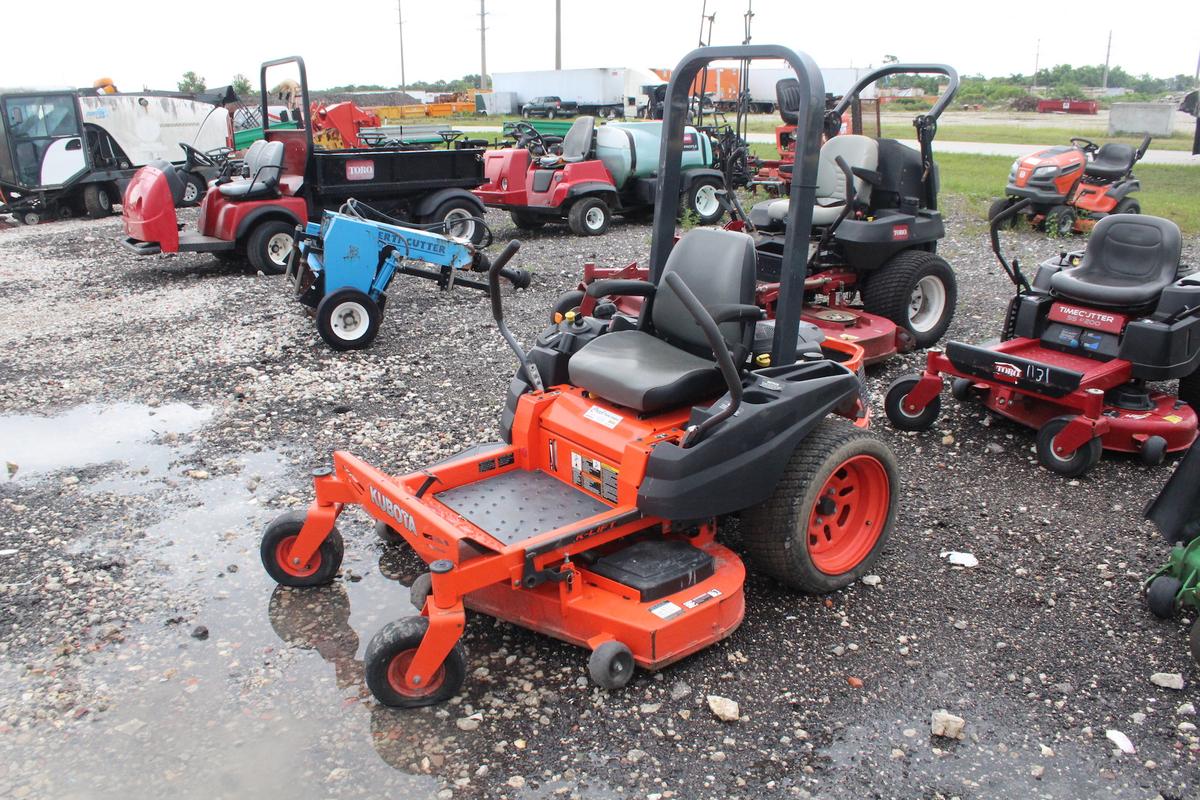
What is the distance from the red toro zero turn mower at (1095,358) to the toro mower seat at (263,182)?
718 centimetres

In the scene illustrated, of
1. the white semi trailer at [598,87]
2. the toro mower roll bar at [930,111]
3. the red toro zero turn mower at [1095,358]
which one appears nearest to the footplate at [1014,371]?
the red toro zero turn mower at [1095,358]

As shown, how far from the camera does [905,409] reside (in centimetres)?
543

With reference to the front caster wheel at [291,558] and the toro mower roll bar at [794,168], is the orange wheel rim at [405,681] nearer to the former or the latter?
the front caster wheel at [291,558]

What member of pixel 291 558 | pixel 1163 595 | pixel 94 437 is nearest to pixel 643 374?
pixel 291 558

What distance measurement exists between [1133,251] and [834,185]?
2363 mm

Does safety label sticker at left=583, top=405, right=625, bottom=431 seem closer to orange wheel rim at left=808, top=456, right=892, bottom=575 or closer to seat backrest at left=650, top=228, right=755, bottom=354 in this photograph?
seat backrest at left=650, top=228, right=755, bottom=354

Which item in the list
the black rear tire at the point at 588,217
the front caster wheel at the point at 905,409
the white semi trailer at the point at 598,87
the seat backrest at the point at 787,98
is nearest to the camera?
the front caster wheel at the point at 905,409

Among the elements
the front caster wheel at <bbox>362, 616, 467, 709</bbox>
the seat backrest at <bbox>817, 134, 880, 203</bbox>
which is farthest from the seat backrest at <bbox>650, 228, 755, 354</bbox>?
the seat backrest at <bbox>817, 134, 880, 203</bbox>

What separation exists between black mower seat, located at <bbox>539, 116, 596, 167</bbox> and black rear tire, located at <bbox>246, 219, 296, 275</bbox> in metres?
3.55

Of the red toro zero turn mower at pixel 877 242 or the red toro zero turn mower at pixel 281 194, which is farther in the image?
the red toro zero turn mower at pixel 281 194

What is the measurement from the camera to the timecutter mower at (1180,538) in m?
3.52

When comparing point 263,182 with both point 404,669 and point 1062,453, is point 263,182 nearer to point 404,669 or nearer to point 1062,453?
point 404,669

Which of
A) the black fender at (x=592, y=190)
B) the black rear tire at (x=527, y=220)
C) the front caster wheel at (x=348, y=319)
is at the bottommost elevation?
the front caster wheel at (x=348, y=319)

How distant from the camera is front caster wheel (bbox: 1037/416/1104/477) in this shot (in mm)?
4812
